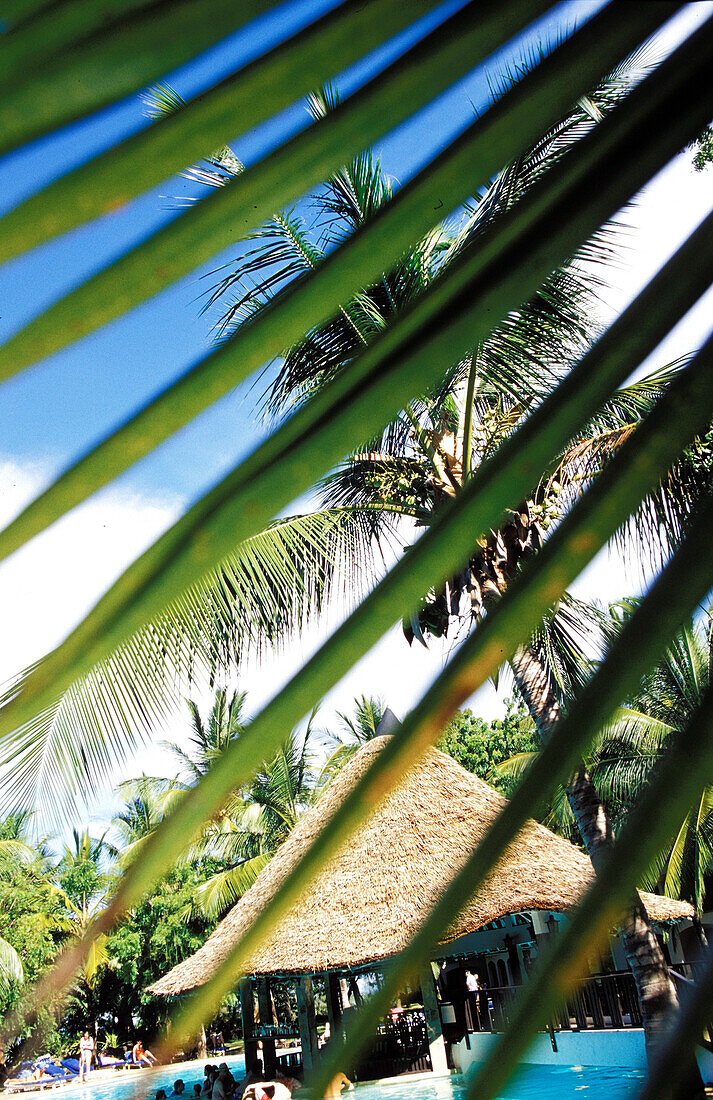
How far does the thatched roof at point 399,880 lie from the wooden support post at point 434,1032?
7.69 ft

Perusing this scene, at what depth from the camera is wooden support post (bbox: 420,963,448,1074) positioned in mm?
11133

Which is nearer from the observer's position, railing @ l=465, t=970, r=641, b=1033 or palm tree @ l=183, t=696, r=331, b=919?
railing @ l=465, t=970, r=641, b=1033

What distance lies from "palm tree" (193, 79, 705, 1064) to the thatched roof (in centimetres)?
316

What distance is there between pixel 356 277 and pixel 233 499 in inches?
3.7

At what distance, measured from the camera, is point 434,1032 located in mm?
11305

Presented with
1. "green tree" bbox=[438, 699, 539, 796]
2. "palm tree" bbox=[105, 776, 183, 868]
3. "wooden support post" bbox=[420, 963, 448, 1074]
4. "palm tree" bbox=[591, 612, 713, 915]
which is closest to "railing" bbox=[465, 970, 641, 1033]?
"wooden support post" bbox=[420, 963, 448, 1074]

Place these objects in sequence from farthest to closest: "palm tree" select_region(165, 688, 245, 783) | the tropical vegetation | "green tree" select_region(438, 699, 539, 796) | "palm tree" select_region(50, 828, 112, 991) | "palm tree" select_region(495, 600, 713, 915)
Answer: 1. "green tree" select_region(438, 699, 539, 796)
2. "palm tree" select_region(50, 828, 112, 991)
3. "palm tree" select_region(165, 688, 245, 783)
4. "palm tree" select_region(495, 600, 713, 915)
5. the tropical vegetation

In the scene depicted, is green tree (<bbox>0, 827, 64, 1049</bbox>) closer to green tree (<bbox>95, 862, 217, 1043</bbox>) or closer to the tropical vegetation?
green tree (<bbox>95, 862, 217, 1043</bbox>)

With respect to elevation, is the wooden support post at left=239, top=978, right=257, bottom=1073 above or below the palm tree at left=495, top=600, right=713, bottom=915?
below

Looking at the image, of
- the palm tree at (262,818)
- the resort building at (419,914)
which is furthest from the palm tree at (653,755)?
the palm tree at (262,818)

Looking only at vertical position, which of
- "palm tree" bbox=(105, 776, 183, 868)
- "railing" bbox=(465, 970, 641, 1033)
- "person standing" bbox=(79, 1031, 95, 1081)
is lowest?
"person standing" bbox=(79, 1031, 95, 1081)

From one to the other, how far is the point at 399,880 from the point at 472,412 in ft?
20.0

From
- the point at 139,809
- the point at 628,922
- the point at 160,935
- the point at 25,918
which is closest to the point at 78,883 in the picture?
the point at 160,935

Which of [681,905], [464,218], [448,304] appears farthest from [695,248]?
[681,905]
